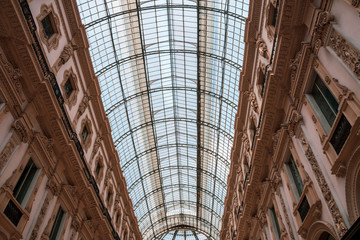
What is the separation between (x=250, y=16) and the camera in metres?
20.4

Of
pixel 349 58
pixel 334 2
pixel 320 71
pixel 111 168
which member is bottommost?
pixel 349 58

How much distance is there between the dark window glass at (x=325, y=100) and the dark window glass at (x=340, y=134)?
1024mm

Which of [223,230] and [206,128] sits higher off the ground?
[206,128]

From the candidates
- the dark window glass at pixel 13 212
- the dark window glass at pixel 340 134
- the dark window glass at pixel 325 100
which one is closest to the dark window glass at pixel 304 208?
the dark window glass at pixel 340 134

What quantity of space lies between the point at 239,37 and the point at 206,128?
14.6 meters

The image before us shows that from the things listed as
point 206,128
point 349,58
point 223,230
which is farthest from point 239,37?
point 223,230

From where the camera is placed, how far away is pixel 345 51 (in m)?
10.3

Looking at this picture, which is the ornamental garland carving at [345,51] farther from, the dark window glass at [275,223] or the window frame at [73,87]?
the window frame at [73,87]

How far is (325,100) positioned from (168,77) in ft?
78.2

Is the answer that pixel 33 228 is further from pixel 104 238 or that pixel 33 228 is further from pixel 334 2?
pixel 334 2

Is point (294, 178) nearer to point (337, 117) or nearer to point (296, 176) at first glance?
point (296, 176)

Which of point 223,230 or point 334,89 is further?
point 223,230

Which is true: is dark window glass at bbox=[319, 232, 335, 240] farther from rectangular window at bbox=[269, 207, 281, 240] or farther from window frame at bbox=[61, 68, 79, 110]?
window frame at bbox=[61, 68, 79, 110]

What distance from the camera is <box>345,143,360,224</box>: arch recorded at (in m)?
9.81
